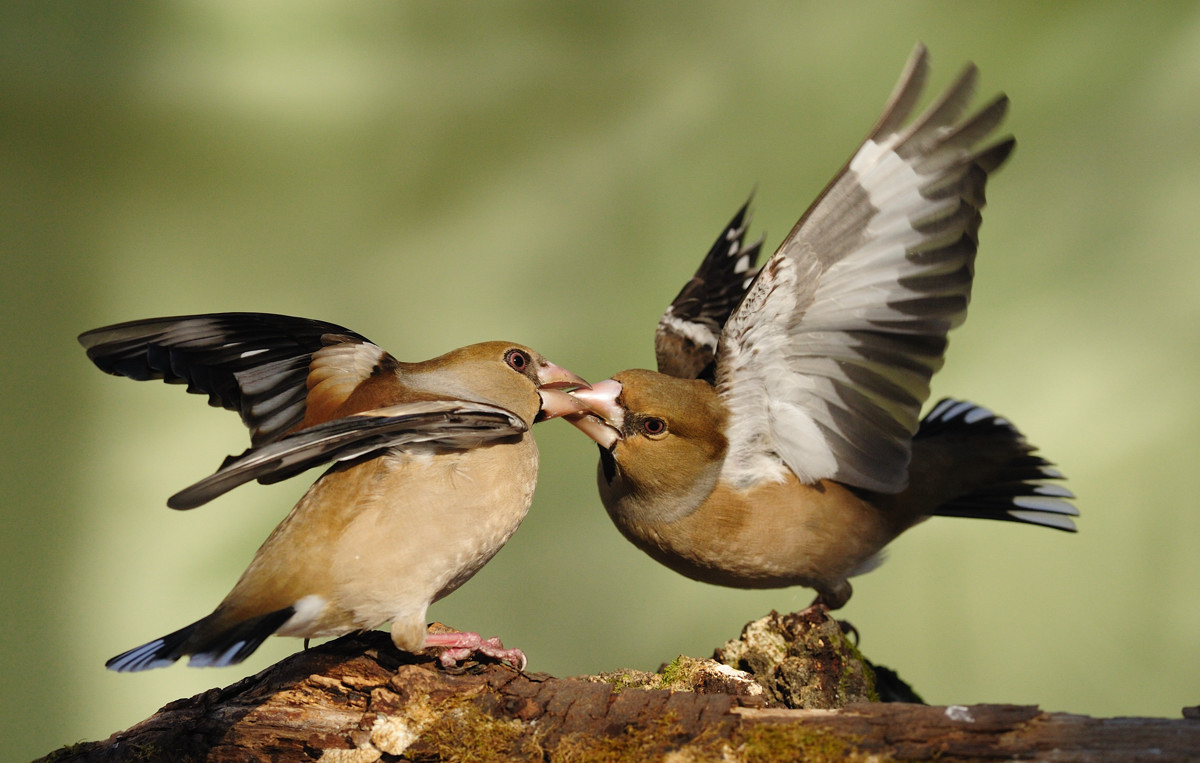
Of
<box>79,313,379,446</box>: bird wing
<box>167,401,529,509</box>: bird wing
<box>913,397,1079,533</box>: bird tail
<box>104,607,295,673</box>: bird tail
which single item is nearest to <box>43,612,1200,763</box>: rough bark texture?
<box>104,607,295,673</box>: bird tail

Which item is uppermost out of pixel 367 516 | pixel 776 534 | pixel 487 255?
pixel 487 255

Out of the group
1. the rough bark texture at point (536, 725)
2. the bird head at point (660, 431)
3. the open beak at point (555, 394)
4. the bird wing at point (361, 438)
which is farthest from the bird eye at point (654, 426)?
the rough bark texture at point (536, 725)

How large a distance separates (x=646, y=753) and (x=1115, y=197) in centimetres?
274

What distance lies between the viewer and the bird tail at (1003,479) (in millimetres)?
2307

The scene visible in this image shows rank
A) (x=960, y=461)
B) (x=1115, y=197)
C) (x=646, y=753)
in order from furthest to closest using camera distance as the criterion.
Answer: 1. (x=1115, y=197)
2. (x=960, y=461)
3. (x=646, y=753)

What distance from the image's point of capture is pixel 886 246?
178 cm

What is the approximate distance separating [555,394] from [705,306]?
2.90 feet

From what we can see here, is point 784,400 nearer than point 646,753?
No

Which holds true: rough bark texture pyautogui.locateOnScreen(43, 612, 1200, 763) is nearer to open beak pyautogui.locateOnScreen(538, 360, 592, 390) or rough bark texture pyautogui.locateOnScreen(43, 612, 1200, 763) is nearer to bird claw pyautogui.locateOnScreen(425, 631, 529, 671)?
bird claw pyautogui.locateOnScreen(425, 631, 529, 671)

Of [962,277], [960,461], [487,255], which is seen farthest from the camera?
[487,255]

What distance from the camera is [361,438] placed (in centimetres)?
147

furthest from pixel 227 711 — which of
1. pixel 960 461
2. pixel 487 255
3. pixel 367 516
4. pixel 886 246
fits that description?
pixel 487 255

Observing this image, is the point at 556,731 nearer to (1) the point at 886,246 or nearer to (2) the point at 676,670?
(2) the point at 676,670

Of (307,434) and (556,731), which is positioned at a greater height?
(307,434)
